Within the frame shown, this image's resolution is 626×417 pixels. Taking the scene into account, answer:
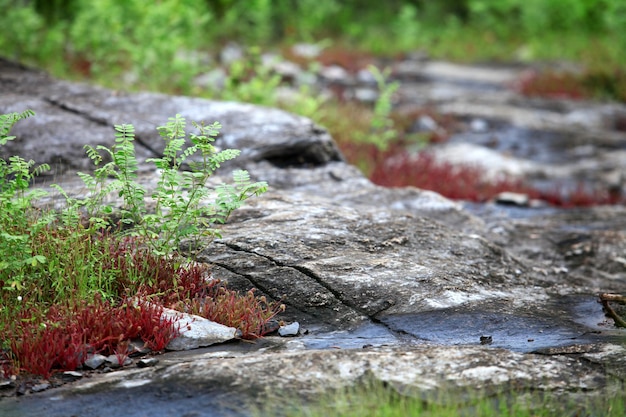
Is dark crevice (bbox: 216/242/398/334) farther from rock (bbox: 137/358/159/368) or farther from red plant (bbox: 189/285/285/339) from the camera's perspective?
rock (bbox: 137/358/159/368)

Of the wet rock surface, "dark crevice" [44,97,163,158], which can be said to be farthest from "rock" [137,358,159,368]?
"dark crevice" [44,97,163,158]

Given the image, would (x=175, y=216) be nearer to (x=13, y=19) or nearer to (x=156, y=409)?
(x=156, y=409)

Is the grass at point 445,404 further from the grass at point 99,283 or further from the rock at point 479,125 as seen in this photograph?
the rock at point 479,125

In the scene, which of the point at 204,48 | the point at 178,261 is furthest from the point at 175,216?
the point at 204,48

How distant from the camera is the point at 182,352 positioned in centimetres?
400

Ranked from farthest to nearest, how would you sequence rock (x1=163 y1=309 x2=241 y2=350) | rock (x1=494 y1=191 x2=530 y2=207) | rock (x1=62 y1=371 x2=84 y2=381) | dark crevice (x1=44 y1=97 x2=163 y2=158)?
rock (x1=494 y1=191 x2=530 y2=207) → dark crevice (x1=44 y1=97 x2=163 y2=158) → rock (x1=163 y1=309 x2=241 y2=350) → rock (x1=62 y1=371 x2=84 y2=381)

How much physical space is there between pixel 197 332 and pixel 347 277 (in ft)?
4.04

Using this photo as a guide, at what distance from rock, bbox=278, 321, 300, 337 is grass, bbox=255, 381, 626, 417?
98 cm

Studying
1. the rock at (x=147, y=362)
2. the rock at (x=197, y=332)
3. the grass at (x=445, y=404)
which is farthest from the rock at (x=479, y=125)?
the rock at (x=147, y=362)

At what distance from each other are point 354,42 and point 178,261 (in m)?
19.8

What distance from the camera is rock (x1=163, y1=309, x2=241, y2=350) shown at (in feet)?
13.3

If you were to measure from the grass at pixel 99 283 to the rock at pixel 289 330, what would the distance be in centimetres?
11

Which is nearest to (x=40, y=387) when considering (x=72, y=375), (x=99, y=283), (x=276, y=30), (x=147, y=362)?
(x=72, y=375)

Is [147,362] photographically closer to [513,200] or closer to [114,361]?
[114,361]
